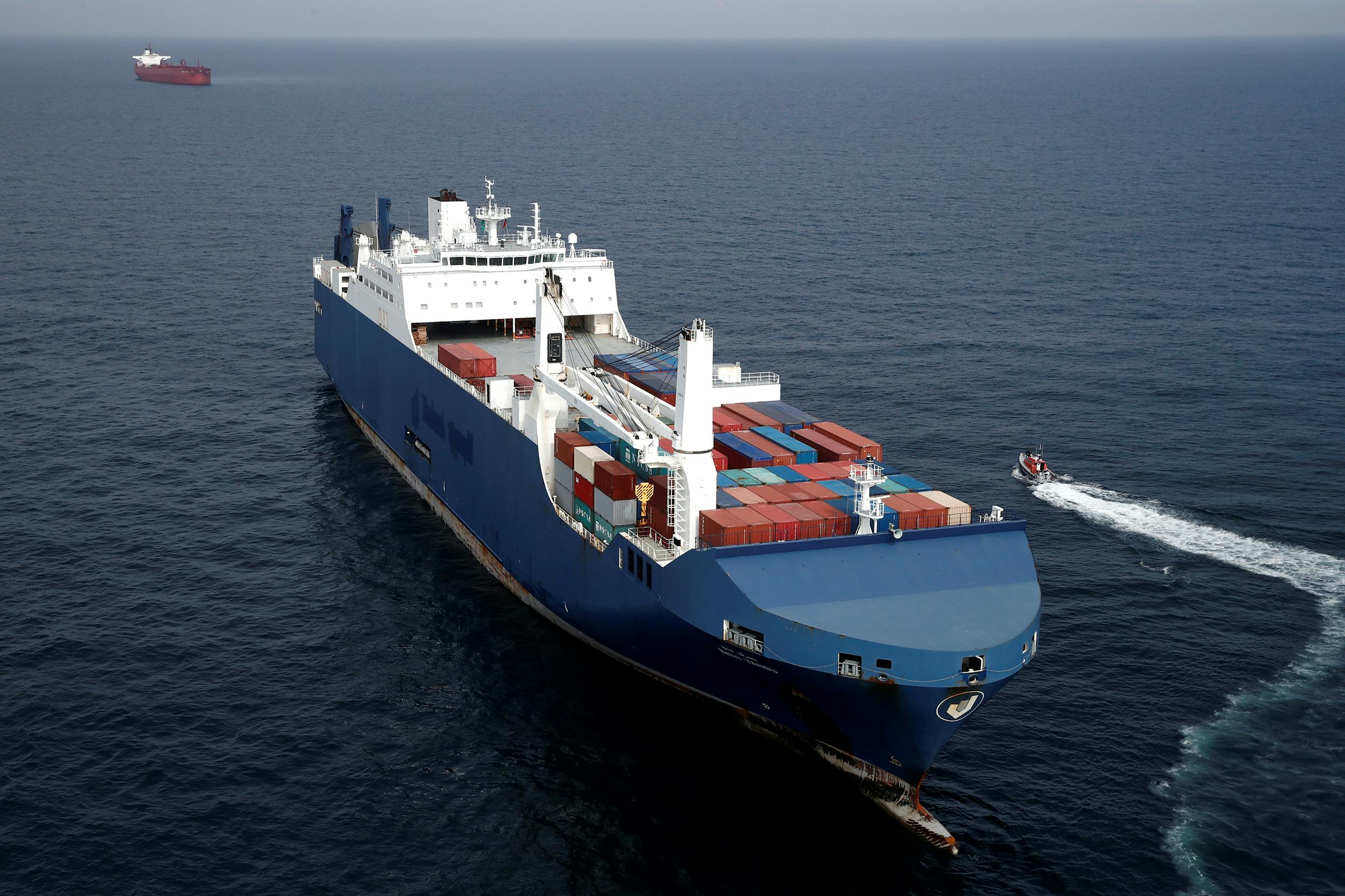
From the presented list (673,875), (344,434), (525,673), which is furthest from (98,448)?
(673,875)

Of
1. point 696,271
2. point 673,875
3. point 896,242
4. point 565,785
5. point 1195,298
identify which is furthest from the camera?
point 896,242

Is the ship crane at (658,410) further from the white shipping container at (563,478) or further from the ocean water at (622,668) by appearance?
the ocean water at (622,668)

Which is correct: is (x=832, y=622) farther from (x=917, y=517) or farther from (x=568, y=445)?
(x=568, y=445)

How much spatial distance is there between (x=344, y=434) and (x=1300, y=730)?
5120 cm

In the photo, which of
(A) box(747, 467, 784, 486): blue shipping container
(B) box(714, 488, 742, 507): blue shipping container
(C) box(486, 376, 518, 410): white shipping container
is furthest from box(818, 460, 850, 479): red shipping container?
(C) box(486, 376, 518, 410): white shipping container

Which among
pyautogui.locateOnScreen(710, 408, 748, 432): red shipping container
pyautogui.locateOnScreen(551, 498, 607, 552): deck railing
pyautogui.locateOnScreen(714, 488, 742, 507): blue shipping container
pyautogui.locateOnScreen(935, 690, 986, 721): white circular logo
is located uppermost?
pyautogui.locateOnScreen(710, 408, 748, 432): red shipping container

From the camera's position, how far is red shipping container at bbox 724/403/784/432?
173 ft

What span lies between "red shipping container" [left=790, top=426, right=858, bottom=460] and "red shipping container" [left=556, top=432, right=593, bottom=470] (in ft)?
27.7

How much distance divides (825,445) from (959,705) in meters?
14.3

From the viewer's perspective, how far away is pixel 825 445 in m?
49.7

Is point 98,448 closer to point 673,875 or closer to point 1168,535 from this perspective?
point 673,875

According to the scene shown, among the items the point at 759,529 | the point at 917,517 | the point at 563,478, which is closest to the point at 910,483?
the point at 917,517

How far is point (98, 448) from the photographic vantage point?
221 feet

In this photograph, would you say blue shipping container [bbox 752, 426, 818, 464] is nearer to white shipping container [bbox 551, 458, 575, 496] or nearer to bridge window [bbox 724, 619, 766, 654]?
white shipping container [bbox 551, 458, 575, 496]
